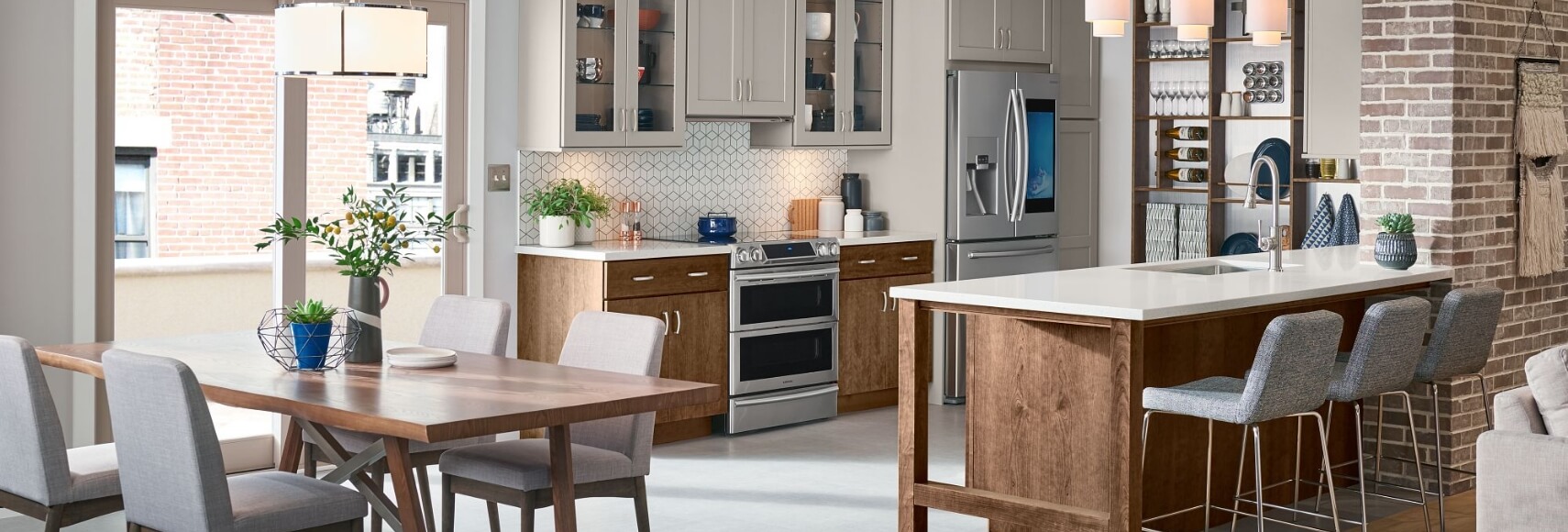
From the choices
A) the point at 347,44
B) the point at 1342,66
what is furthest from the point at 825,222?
the point at 347,44

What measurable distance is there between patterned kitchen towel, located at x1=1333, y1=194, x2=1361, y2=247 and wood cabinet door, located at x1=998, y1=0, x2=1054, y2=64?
1.69 meters

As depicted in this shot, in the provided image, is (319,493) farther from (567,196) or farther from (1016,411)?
(567,196)

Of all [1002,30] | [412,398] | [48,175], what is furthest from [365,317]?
[1002,30]

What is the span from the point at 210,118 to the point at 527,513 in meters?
2.64

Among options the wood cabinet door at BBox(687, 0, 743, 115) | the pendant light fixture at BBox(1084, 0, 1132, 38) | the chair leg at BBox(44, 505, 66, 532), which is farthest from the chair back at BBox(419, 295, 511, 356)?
the wood cabinet door at BBox(687, 0, 743, 115)

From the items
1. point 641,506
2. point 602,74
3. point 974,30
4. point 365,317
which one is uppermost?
point 974,30

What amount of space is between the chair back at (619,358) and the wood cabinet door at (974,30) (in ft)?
11.8

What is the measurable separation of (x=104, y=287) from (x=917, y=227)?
12.5ft

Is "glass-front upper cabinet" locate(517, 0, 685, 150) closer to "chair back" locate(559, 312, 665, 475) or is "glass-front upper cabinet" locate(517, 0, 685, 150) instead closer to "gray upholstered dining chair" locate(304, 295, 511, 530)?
"gray upholstered dining chair" locate(304, 295, 511, 530)

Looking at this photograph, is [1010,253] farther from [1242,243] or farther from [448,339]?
[448,339]

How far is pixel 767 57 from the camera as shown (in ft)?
23.6

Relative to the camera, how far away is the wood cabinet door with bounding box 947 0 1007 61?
7.66 m

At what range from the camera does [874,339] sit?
24.8 feet

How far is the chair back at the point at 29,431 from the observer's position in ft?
12.1
